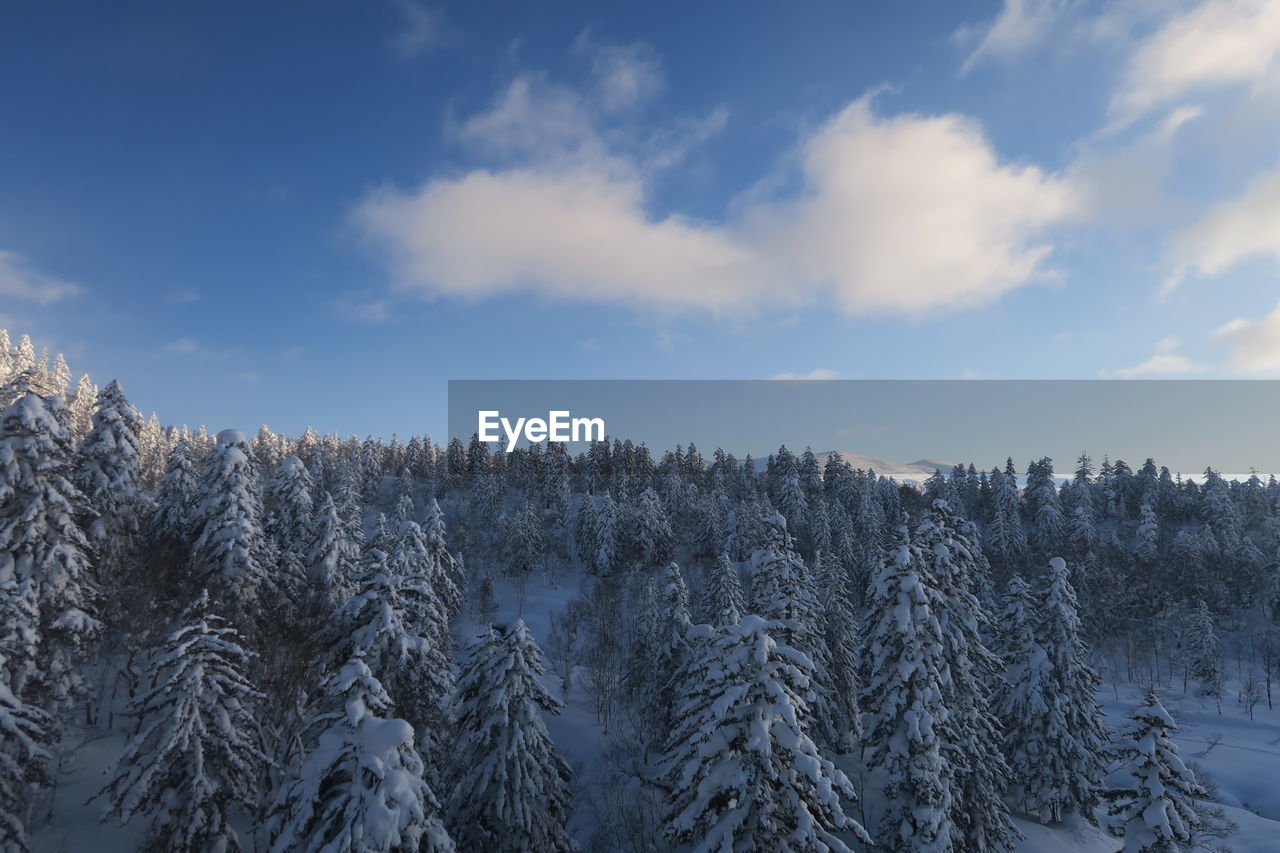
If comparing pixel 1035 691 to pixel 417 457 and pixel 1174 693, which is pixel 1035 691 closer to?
pixel 1174 693

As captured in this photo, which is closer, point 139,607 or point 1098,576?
point 139,607

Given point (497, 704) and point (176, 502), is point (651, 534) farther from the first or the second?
point (497, 704)

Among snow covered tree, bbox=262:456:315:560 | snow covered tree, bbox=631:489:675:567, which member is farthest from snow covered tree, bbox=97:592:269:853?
snow covered tree, bbox=631:489:675:567

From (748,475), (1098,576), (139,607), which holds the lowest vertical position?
(1098,576)

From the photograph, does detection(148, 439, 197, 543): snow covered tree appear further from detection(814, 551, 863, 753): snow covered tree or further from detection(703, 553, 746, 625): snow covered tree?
detection(814, 551, 863, 753): snow covered tree

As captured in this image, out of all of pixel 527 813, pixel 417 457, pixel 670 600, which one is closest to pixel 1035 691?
pixel 670 600

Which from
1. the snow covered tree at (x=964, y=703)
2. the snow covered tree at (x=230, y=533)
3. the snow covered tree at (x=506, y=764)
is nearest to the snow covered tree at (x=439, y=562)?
the snow covered tree at (x=230, y=533)

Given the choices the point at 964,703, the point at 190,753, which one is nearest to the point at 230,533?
the point at 190,753
